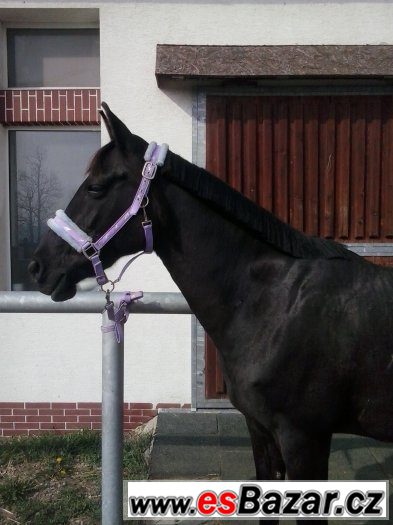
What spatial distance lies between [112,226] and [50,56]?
3.14m

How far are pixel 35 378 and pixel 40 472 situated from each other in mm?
1048

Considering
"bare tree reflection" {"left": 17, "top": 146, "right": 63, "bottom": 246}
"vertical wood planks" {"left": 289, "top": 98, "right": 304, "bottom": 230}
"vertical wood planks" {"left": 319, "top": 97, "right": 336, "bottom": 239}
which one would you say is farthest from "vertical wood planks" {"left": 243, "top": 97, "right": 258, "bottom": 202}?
"bare tree reflection" {"left": 17, "top": 146, "right": 63, "bottom": 246}

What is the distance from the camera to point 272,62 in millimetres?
4133

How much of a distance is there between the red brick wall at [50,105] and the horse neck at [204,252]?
8.65 feet

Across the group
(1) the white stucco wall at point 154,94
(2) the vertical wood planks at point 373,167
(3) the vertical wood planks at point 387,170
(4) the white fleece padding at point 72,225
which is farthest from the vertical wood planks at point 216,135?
(4) the white fleece padding at point 72,225

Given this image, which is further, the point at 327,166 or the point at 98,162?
the point at 327,166

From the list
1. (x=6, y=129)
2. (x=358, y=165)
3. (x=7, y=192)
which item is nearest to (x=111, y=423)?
(x=7, y=192)

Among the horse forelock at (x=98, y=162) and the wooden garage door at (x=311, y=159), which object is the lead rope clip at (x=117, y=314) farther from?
the wooden garage door at (x=311, y=159)

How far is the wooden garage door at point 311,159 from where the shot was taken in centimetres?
446

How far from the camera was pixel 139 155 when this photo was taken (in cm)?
217

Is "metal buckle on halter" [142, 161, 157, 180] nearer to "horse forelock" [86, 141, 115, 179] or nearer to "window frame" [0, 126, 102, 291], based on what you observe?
"horse forelock" [86, 141, 115, 179]

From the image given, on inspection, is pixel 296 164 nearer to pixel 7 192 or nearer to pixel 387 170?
pixel 387 170

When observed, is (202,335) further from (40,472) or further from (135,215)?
(135,215)

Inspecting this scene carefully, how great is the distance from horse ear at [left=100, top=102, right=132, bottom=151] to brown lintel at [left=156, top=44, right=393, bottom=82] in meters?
2.14
